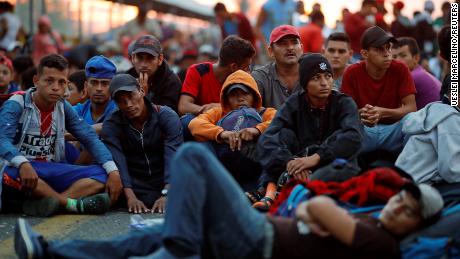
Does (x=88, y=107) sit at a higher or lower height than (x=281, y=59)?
lower

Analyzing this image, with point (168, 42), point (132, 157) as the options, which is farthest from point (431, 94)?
point (168, 42)

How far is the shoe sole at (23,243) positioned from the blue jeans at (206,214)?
0.45 feet

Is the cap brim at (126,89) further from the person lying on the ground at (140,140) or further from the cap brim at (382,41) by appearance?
the cap brim at (382,41)

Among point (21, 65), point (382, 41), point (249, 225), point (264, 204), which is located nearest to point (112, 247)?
point (249, 225)

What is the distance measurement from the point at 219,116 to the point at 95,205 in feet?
4.57

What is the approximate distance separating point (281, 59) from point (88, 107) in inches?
74.7

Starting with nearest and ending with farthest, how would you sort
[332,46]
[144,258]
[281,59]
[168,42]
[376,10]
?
[144,258] < [281,59] < [332,46] < [376,10] < [168,42]

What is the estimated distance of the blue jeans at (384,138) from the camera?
691 cm

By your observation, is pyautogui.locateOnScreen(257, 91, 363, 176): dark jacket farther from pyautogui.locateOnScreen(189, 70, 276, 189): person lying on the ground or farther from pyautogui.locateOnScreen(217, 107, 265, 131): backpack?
pyautogui.locateOnScreen(217, 107, 265, 131): backpack

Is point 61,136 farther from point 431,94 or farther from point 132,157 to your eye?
point 431,94

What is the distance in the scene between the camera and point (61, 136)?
6.91 meters

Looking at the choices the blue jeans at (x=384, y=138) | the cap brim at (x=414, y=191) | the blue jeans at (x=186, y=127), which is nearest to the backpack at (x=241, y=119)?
the blue jeans at (x=186, y=127)

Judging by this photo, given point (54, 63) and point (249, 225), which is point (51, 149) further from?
point (249, 225)

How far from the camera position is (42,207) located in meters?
6.46
